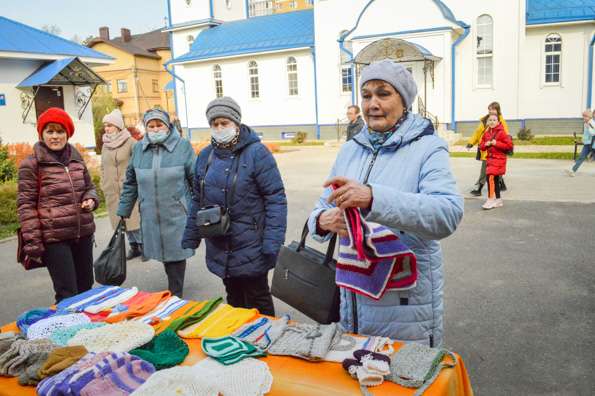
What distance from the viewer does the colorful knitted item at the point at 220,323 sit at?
2701 millimetres

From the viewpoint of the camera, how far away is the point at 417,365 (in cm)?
219

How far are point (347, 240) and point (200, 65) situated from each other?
32613mm

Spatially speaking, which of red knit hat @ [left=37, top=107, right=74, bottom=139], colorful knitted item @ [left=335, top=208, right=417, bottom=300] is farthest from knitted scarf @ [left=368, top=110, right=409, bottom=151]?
red knit hat @ [left=37, top=107, right=74, bottom=139]

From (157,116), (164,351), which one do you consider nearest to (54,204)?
(157,116)

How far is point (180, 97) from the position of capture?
35.4 metres

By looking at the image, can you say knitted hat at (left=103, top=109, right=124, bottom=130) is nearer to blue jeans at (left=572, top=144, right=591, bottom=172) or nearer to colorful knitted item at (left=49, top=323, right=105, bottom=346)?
colorful knitted item at (left=49, top=323, right=105, bottom=346)

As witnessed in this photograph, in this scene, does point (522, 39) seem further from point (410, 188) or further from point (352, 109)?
point (410, 188)

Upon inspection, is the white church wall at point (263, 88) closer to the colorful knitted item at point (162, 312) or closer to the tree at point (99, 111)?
the tree at point (99, 111)

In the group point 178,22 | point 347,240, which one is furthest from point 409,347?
point 178,22

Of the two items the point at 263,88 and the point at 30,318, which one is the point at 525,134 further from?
the point at 30,318

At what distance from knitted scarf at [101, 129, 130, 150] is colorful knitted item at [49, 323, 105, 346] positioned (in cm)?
475

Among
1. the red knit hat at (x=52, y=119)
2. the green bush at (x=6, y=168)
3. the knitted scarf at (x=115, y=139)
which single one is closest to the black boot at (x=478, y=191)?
the knitted scarf at (x=115, y=139)

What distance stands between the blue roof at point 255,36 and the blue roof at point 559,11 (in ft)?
35.9

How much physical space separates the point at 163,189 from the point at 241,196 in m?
1.38
